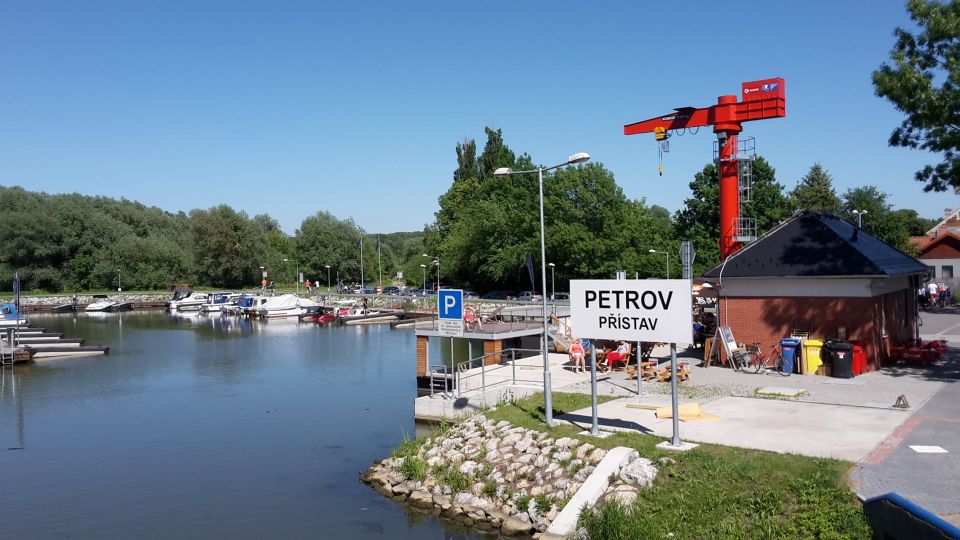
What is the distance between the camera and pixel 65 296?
308ft

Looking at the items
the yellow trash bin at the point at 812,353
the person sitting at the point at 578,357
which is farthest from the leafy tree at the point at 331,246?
the yellow trash bin at the point at 812,353

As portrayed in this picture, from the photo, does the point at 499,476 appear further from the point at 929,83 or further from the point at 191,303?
the point at 191,303

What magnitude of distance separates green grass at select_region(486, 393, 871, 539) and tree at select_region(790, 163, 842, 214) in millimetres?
68279

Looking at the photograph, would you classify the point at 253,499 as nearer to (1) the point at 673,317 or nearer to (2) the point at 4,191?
(1) the point at 673,317

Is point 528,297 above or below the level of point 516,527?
above

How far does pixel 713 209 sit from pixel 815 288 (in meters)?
37.3

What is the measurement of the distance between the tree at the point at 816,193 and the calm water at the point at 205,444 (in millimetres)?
53007

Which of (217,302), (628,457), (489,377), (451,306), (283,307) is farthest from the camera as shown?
(217,302)

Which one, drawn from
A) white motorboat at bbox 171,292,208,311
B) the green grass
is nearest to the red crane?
the green grass

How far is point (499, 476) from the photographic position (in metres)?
15.3

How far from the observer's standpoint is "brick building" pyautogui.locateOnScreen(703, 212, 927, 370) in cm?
2180

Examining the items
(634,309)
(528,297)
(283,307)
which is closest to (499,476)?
(634,309)

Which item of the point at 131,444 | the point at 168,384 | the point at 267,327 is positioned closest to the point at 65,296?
the point at 267,327

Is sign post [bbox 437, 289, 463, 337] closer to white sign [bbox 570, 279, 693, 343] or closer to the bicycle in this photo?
white sign [bbox 570, 279, 693, 343]
